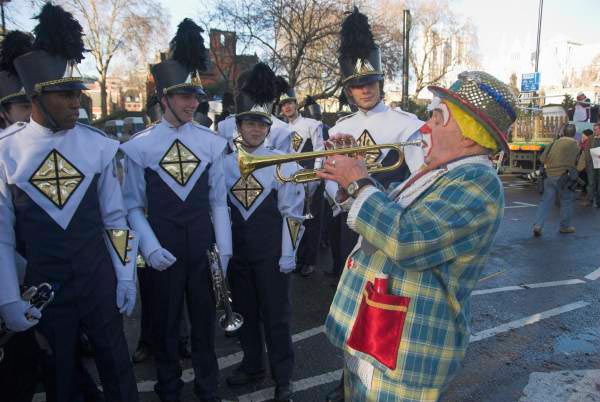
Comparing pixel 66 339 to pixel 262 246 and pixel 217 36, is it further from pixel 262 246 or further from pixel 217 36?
pixel 217 36

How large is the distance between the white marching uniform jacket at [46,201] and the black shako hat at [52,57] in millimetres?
221

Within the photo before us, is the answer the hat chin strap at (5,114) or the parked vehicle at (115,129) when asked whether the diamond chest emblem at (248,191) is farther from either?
the parked vehicle at (115,129)

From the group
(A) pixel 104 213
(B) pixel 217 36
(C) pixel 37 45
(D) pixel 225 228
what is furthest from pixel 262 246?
(B) pixel 217 36

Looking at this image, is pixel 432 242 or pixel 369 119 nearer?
pixel 432 242

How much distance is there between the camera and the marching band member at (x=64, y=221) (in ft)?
7.96

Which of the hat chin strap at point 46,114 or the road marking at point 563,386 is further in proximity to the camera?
the road marking at point 563,386

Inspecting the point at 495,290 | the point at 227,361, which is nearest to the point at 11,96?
the point at 227,361

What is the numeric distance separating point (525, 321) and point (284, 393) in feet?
9.31

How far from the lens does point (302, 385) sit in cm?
368

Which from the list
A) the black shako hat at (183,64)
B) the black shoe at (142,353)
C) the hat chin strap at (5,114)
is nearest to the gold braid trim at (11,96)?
the hat chin strap at (5,114)

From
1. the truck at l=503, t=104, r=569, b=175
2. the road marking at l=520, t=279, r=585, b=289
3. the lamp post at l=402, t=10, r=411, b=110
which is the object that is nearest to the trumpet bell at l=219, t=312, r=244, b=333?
the road marking at l=520, t=279, r=585, b=289

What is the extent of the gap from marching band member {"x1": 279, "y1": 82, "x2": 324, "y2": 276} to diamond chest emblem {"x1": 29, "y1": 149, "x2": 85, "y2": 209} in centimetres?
404

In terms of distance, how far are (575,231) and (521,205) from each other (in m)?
2.72

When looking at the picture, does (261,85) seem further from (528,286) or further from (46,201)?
(528,286)
